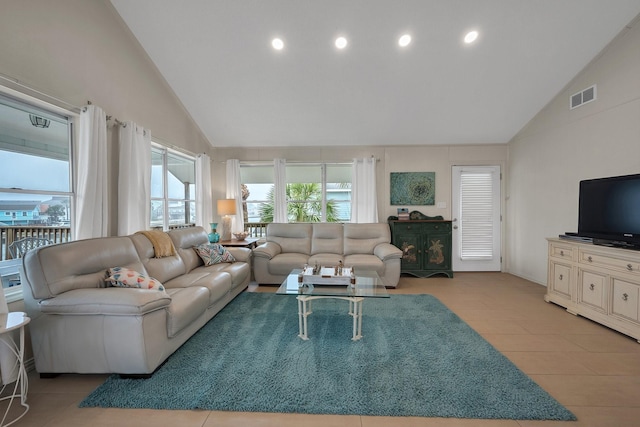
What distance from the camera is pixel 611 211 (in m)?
2.89

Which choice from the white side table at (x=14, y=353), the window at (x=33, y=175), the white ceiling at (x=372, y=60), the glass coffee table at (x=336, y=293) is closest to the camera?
the white side table at (x=14, y=353)

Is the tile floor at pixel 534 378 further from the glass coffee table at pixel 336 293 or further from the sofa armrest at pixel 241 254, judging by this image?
the sofa armrest at pixel 241 254

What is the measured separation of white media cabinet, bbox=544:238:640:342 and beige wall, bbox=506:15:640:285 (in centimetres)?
81

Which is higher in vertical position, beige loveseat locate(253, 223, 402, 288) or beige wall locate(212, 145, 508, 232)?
beige wall locate(212, 145, 508, 232)

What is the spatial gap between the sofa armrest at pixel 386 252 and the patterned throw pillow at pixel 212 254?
2187mm

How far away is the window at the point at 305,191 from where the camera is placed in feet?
17.6

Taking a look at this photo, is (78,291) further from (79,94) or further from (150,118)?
(150,118)

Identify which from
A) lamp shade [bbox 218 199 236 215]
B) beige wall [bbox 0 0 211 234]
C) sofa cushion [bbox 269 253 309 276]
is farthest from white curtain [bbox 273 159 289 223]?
beige wall [bbox 0 0 211 234]

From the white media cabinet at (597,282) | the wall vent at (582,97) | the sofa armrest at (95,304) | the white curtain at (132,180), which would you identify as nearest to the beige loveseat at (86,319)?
the sofa armrest at (95,304)

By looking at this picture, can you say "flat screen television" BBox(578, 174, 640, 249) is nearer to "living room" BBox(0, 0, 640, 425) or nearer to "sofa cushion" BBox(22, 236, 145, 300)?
"living room" BBox(0, 0, 640, 425)

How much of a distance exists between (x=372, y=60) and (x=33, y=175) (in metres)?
3.70

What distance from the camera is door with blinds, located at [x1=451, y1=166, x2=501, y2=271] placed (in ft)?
16.7

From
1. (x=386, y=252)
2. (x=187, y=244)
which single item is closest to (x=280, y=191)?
(x=187, y=244)

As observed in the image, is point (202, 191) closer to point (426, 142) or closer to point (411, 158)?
point (411, 158)
